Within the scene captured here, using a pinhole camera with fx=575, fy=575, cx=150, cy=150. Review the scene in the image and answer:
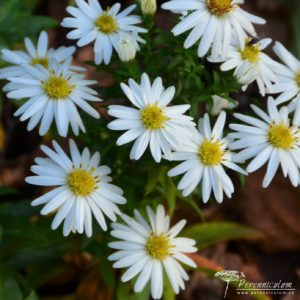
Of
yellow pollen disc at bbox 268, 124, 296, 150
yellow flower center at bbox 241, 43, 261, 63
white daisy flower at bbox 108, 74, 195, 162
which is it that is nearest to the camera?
white daisy flower at bbox 108, 74, 195, 162

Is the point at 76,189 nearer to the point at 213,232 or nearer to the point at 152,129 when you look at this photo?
the point at 152,129

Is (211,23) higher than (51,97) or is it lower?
higher

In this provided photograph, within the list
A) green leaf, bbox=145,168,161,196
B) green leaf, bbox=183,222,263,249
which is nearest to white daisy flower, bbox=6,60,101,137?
green leaf, bbox=145,168,161,196

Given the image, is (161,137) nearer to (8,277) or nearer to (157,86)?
(157,86)

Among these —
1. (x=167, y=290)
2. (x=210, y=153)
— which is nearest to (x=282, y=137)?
(x=210, y=153)

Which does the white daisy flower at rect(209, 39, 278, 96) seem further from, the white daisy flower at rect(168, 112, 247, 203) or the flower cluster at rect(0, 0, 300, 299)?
the white daisy flower at rect(168, 112, 247, 203)

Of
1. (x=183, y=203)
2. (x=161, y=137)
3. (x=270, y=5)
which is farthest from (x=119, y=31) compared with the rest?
(x=270, y=5)
